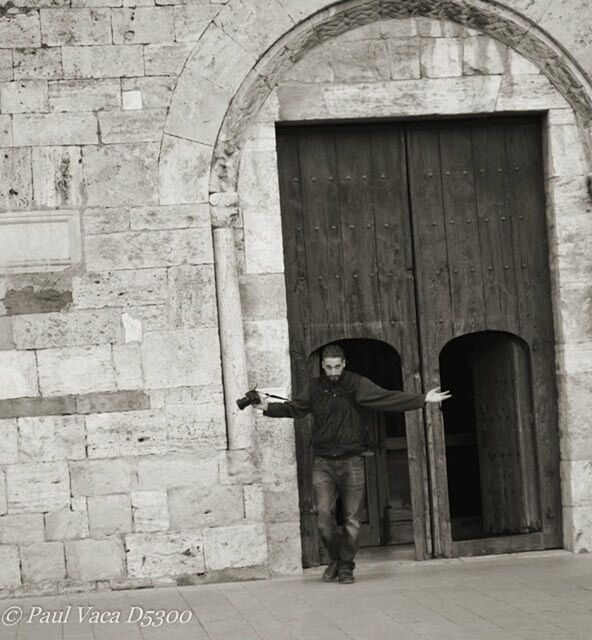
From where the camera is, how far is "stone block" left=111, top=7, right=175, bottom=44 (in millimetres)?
9273

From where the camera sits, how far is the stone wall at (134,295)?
29.9 feet

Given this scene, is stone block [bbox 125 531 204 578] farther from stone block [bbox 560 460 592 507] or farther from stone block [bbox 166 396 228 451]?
stone block [bbox 560 460 592 507]

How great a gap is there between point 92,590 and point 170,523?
0.67 metres

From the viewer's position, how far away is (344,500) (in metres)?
9.05

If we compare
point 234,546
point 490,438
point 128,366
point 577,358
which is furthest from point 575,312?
point 128,366

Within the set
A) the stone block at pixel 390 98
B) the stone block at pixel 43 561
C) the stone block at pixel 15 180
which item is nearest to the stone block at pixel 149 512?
the stone block at pixel 43 561

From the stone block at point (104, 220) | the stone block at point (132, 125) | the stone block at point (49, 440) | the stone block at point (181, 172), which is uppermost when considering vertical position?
the stone block at point (132, 125)

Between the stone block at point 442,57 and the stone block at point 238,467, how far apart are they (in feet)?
9.84

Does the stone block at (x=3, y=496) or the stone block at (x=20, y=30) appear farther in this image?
the stone block at (x=20, y=30)

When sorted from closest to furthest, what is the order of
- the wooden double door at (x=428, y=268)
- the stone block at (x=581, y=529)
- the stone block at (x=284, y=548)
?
the stone block at (x=284, y=548) → the stone block at (x=581, y=529) → the wooden double door at (x=428, y=268)

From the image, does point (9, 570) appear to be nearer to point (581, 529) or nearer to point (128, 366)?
point (128, 366)

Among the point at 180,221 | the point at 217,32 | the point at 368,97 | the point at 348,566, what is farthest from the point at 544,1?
the point at 348,566

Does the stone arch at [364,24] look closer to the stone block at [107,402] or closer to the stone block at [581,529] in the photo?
the stone block at [107,402]

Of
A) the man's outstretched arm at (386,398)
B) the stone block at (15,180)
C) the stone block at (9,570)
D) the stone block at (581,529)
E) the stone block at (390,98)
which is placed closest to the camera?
the man's outstretched arm at (386,398)
